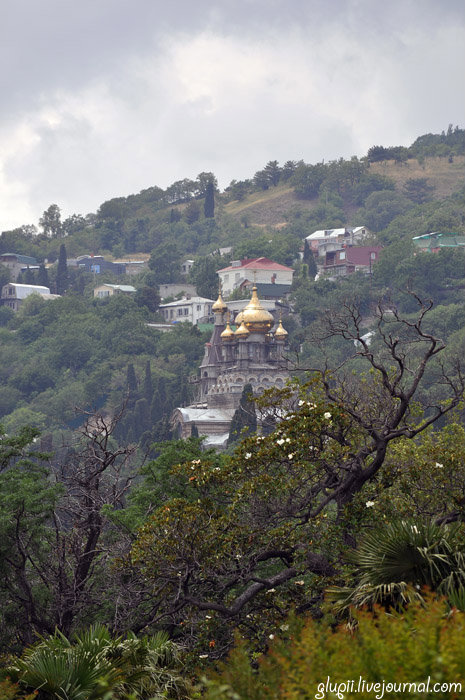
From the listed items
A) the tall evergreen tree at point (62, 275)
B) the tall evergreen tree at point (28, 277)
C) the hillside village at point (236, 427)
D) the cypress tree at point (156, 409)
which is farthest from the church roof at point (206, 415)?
the tall evergreen tree at point (28, 277)

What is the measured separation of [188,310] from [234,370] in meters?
42.3

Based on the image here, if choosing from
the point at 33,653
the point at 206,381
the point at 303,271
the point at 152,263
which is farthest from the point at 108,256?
the point at 33,653

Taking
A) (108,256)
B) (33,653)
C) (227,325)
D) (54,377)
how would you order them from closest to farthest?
(33,653), (227,325), (54,377), (108,256)

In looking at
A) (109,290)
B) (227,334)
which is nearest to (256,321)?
(227,334)

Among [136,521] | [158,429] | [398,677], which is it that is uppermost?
[398,677]

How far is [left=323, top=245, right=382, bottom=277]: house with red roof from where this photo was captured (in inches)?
5512

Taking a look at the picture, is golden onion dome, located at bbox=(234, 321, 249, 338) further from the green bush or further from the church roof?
the green bush

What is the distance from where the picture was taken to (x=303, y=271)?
5231 inches

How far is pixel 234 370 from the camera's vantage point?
3730 inches

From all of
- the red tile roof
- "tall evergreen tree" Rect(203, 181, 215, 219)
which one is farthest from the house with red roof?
"tall evergreen tree" Rect(203, 181, 215, 219)

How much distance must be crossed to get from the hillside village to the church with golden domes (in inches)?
8.1

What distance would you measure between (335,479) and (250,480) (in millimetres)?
1558

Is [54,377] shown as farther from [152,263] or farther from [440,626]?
[440,626]

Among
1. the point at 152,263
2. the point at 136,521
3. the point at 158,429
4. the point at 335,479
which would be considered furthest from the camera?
the point at 152,263
